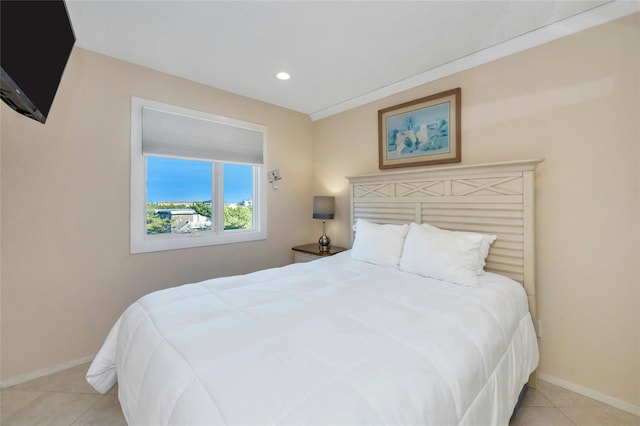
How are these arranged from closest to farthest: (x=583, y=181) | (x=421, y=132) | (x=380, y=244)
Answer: (x=583, y=181) → (x=380, y=244) → (x=421, y=132)

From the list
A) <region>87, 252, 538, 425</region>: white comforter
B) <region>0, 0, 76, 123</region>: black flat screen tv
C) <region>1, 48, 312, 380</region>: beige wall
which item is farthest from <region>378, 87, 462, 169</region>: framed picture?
<region>0, 0, 76, 123</region>: black flat screen tv

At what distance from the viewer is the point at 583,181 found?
187 centimetres

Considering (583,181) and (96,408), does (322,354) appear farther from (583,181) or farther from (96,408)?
(583,181)

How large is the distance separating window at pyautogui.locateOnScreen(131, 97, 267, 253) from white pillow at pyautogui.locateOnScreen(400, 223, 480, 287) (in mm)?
1887

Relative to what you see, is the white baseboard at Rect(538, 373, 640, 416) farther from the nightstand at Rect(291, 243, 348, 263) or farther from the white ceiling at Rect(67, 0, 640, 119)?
the white ceiling at Rect(67, 0, 640, 119)

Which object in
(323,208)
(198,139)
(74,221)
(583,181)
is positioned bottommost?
(74,221)

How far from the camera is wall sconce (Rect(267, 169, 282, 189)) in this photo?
3423 millimetres

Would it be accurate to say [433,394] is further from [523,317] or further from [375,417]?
[523,317]

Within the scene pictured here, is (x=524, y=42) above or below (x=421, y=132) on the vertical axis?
above

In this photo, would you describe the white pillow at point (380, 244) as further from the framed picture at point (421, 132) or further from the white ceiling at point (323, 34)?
the white ceiling at point (323, 34)

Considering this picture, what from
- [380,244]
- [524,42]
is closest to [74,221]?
[380,244]

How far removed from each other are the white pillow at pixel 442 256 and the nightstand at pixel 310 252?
45.0 inches

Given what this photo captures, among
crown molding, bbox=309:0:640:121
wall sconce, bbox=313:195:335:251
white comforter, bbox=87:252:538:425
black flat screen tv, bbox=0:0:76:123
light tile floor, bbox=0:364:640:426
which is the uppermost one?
crown molding, bbox=309:0:640:121

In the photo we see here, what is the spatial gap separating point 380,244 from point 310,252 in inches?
42.2
